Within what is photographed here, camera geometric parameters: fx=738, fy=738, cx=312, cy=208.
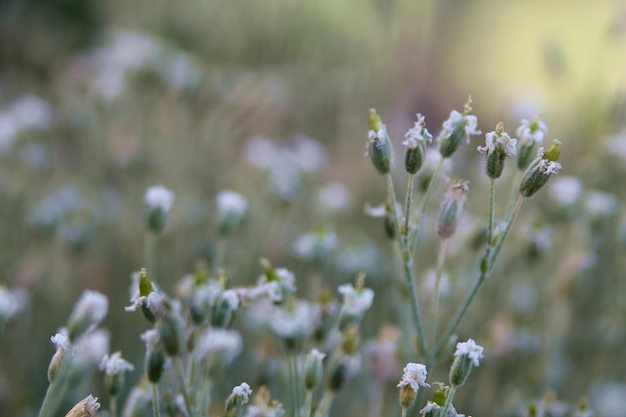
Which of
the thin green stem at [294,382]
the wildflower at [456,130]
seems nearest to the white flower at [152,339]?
the thin green stem at [294,382]

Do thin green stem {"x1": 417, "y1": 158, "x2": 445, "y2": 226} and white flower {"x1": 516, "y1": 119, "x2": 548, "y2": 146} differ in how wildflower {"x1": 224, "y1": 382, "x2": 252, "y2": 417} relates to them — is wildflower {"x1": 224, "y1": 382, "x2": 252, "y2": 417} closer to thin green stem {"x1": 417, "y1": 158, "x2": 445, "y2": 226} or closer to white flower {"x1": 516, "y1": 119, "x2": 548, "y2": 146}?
thin green stem {"x1": 417, "y1": 158, "x2": 445, "y2": 226}

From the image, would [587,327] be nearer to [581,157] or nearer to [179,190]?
[581,157]

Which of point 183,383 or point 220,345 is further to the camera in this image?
point 220,345

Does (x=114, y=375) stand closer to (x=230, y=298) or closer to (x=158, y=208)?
(x=230, y=298)

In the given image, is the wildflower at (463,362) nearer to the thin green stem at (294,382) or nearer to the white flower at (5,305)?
the thin green stem at (294,382)

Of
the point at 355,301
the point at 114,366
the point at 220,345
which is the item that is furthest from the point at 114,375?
the point at 355,301

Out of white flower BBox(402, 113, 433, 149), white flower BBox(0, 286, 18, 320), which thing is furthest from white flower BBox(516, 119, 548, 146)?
white flower BBox(0, 286, 18, 320)

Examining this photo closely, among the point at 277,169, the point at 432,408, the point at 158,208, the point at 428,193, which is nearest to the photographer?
the point at 432,408

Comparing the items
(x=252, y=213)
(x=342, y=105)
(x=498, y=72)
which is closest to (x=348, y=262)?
(x=252, y=213)
